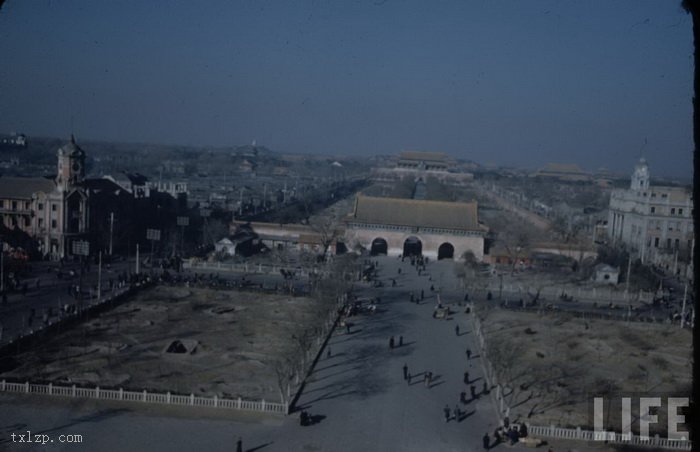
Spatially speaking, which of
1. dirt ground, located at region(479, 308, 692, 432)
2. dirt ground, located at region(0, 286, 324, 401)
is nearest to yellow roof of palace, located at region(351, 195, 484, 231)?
dirt ground, located at region(479, 308, 692, 432)

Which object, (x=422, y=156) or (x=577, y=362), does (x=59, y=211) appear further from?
(x=422, y=156)

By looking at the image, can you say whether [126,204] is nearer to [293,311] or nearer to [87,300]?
[87,300]

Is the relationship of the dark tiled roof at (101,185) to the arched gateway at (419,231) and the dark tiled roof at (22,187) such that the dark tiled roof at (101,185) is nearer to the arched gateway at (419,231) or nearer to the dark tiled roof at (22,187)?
the dark tiled roof at (22,187)

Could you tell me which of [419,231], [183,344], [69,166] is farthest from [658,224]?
[69,166]

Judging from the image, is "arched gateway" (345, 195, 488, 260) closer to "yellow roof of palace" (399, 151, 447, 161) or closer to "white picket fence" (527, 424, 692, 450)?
"white picket fence" (527, 424, 692, 450)

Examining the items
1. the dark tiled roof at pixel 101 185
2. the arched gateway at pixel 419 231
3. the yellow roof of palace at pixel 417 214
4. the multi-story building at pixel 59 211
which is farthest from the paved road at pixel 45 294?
the yellow roof of palace at pixel 417 214

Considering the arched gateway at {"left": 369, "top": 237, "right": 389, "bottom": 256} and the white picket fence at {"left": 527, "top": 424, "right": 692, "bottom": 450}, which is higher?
the arched gateway at {"left": 369, "top": 237, "right": 389, "bottom": 256}

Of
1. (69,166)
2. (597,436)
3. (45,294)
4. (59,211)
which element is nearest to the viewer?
(597,436)
